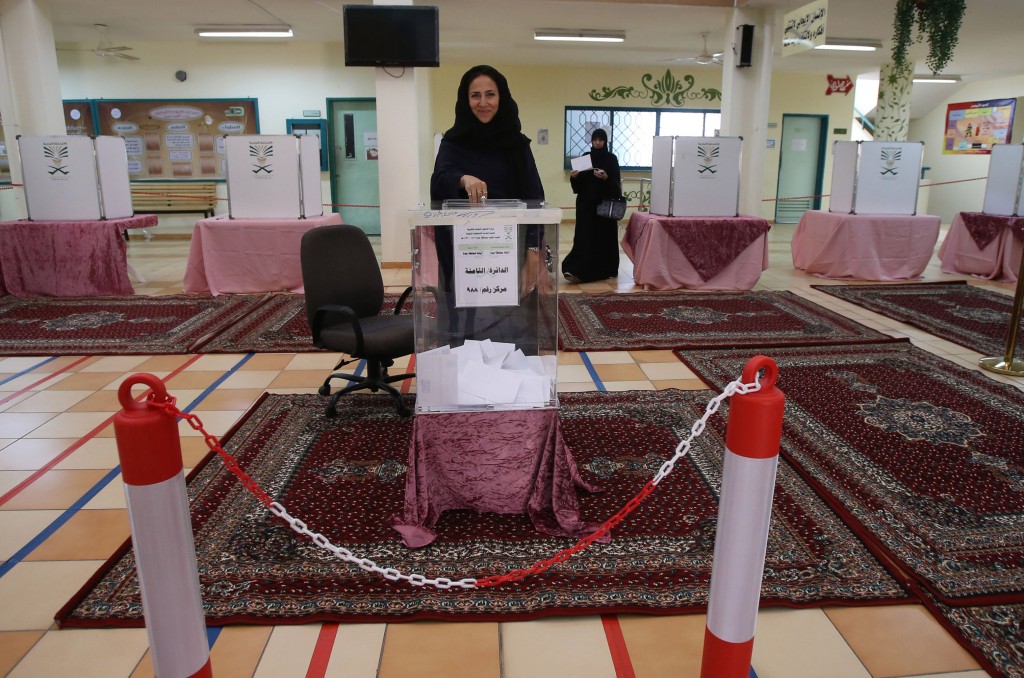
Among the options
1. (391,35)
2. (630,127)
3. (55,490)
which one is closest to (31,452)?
(55,490)

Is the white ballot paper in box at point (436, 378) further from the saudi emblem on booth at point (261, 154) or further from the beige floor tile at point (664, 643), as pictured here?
the saudi emblem on booth at point (261, 154)

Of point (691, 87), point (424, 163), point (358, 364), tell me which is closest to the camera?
point (358, 364)

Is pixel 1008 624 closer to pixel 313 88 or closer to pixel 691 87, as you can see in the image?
pixel 313 88

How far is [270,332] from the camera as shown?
4.60 m

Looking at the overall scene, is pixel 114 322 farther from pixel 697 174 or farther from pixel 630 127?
pixel 630 127

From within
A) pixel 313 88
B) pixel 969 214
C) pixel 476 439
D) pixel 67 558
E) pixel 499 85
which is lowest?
pixel 67 558

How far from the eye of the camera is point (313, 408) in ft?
10.5

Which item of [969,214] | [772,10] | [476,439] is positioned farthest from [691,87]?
[476,439]

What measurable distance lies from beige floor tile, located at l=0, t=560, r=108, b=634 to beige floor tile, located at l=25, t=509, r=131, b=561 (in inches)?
1.7

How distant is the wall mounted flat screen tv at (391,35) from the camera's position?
6.36 metres

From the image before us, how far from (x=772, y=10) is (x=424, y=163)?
14.9 feet

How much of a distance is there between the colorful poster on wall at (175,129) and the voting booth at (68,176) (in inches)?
165

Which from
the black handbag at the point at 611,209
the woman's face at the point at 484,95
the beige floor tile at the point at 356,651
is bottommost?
the beige floor tile at the point at 356,651

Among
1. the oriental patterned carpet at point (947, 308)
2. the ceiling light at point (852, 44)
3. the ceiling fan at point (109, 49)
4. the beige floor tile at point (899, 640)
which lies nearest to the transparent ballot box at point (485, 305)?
the beige floor tile at point (899, 640)
